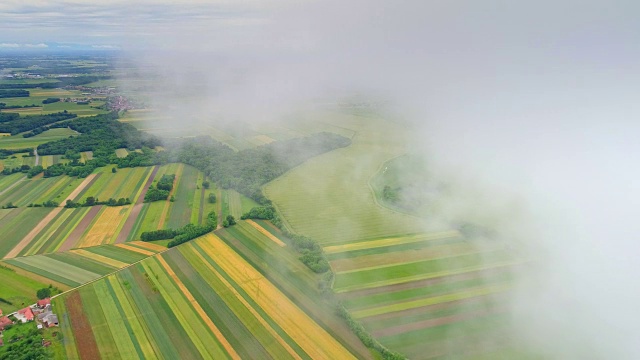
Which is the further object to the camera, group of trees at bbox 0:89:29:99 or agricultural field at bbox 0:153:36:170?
group of trees at bbox 0:89:29:99

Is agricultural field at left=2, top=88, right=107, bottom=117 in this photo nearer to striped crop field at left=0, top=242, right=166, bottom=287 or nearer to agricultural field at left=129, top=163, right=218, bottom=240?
agricultural field at left=129, top=163, right=218, bottom=240

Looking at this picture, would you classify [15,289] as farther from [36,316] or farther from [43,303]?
[36,316]

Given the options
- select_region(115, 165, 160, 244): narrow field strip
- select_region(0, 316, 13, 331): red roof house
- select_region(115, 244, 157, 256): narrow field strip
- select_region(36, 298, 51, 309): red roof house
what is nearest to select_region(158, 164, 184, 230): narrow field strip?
select_region(115, 165, 160, 244): narrow field strip

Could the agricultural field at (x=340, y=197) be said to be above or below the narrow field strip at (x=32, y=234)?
above

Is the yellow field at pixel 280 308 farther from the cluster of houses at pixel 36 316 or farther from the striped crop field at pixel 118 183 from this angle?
the striped crop field at pixel 118 183

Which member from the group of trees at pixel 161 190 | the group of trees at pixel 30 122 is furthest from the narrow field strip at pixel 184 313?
the group of trees at pixel 30 122

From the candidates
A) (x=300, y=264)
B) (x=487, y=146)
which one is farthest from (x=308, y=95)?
(x=300, y=264)

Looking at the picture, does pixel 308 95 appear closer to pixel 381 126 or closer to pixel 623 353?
pixel 381 126
